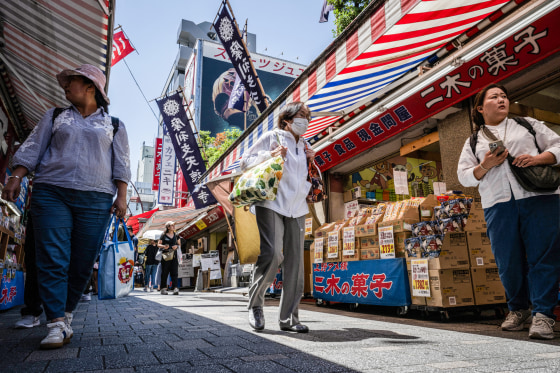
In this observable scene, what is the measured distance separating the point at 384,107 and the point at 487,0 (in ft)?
8.10

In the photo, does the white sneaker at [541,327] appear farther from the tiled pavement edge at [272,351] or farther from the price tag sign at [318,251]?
the price tag sign at [318,251]

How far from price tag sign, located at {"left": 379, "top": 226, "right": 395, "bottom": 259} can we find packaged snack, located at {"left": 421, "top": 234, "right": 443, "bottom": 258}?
0.56m

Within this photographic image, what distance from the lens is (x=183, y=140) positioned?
1666cm

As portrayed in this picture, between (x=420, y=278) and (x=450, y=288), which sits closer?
(x=450, y=288)

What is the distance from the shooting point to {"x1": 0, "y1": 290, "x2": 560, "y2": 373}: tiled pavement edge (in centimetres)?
179

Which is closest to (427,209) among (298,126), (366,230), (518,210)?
(366,230)

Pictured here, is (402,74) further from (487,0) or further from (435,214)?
(435,214)

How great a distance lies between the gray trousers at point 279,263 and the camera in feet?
10.0

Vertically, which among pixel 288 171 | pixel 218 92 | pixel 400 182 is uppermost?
pixel 218 92

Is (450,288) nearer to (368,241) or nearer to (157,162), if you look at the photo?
(368,241)

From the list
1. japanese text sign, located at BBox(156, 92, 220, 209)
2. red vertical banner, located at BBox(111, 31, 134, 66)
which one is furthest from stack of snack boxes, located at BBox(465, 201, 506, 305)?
japanese text sign, located at BBox(156, 92, 220, 209)

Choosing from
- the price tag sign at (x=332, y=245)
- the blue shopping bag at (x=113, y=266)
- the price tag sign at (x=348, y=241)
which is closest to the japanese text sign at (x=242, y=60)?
the price tag sign at (x=332, y=245)

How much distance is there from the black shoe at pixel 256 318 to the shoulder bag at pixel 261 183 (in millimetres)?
877

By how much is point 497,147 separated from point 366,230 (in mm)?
2464
